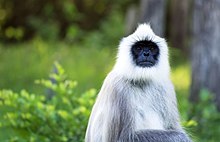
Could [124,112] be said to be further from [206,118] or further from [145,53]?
[206,118]

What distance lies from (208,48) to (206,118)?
117cm

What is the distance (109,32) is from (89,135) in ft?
34.5

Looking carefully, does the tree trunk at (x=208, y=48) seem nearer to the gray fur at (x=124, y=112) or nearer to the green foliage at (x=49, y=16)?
the gray fur at (x=124, y=112)

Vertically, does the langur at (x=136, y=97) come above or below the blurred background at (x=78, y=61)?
below

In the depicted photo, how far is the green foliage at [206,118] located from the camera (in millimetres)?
8016

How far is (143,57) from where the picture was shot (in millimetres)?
5262

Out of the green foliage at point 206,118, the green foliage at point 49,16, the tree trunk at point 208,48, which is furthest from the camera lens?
the green foliage at point 49,16

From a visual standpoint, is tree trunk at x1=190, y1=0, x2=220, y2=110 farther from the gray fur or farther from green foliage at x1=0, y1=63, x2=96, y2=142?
the gray fur

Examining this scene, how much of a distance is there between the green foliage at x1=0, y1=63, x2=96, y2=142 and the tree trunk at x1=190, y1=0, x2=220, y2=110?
8.51ft

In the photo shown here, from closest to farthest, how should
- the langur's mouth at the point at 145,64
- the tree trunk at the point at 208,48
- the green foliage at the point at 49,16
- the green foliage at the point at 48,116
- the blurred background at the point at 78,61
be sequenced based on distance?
1. the langur's mouth at the point at 145,64
2. the green foliage at the point at 48,116
3. the blurred background at the point at 78,61
4. the tree trunk at the point at 208,48
5. the green foliage at the point at 49,16

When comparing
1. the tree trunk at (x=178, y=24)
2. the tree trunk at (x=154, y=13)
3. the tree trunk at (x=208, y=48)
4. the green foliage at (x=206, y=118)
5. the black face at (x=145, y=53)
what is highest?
the tree trunk at (x=178, y=24)

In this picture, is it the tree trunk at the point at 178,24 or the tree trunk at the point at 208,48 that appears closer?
the tree trunk at the point at 208,48

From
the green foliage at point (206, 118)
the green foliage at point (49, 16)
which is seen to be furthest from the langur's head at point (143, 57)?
the green foliage at point (49, 16)

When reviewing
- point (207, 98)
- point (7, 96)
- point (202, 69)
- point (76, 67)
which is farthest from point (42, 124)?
point (76, 67)
